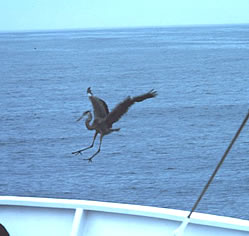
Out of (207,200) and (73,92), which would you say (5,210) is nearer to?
(207,200)

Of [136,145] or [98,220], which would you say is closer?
[98,220]

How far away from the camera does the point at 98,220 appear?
14.9 feet

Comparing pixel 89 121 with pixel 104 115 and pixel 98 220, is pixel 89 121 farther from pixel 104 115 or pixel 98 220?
pixel 98 220

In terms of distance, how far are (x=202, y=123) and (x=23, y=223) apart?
4608 centimetres

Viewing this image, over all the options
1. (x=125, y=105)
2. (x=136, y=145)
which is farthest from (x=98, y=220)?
(x=136, y=145)

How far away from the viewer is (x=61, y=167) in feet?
124

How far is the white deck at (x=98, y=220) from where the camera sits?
4316 mm

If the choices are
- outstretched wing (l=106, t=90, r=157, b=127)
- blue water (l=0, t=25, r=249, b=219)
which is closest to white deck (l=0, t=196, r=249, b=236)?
outstretched wing (l=106, t=90, r=157, b=127)

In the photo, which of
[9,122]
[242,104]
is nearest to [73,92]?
[9,122]

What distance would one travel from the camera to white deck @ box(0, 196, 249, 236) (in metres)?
4.32

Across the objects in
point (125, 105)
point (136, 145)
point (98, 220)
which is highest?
point (136, 145)

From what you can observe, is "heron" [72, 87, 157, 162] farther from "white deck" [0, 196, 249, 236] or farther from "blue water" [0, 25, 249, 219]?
"blue water" [0, 25, 249, 219]

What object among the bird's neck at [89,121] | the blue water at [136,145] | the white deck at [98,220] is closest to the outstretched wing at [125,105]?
the bird's neck at [89,121]

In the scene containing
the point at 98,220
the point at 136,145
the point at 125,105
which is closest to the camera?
the point at 125,105
